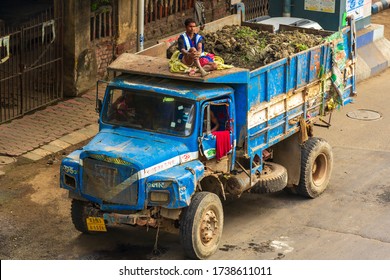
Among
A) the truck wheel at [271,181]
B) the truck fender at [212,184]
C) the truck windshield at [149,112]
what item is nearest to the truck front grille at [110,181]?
the truck windshield at [149,112]

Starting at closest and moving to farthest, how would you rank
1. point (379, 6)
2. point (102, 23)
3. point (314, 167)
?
1. point (314, 167)
2. point (102, 23)
3. point (379, 6)

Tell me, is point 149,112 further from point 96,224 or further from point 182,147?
point 96,224

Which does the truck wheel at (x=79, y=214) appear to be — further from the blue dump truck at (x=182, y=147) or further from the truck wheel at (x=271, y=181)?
the truck wheel at (x=271, y=181)

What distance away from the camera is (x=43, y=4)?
23.2 metres

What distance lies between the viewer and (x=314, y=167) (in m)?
14.7

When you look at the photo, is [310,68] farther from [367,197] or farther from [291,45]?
[367,197]

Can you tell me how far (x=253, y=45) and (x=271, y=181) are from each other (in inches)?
87.6

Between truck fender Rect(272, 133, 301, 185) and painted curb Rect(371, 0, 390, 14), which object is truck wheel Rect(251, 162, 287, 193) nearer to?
truck fender Rect(272, 133, 301, 185)

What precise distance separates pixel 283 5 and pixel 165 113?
1028 centimetres

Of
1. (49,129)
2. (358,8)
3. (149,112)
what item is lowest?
(49,129)

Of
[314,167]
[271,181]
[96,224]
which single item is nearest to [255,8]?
[314,167]
